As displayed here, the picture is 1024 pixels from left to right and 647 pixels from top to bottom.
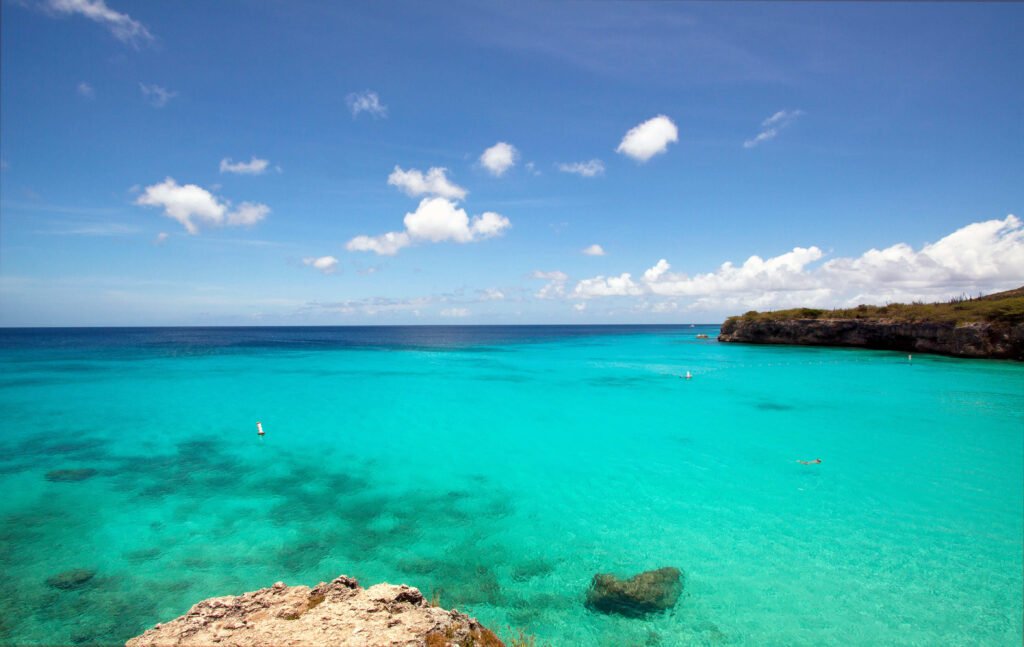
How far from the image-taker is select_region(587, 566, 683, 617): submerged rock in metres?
9.17

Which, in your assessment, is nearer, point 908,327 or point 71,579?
point 71,579

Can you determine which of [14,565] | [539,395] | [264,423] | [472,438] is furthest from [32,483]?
[539,395]

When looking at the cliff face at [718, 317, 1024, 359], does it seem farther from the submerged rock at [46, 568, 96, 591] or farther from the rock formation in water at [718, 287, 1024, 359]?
the submerged rock at [46, 568, 96, 591]

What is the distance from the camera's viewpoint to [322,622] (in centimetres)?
521

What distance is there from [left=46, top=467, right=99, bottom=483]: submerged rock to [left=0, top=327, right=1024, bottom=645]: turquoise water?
16.3 inches

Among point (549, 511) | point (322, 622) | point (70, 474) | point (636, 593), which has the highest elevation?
point (322, 622)

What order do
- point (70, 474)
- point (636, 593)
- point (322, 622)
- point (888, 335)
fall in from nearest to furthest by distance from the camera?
point (322, 622), point (636, 593), point (70, 474), point (888, 335)

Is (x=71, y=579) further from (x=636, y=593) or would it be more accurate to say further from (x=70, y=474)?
(x=636, y=593)

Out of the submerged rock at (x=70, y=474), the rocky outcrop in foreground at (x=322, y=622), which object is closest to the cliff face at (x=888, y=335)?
the rocky outcrop in foreground at (x=322, y=622)

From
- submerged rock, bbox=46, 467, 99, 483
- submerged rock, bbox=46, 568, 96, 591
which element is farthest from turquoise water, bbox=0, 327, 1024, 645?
submerged rock, bbox=46, 467, 99, 483

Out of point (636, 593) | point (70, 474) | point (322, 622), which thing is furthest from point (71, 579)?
point (636, 593)

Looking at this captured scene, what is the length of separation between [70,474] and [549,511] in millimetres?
19234

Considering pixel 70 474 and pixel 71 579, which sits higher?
pixel 70 474

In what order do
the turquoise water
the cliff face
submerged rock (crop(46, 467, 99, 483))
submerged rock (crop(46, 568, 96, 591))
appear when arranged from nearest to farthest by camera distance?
1. the turquoise water
2. submerged rock (crop(46, 568, 96, 591))
3. submerged rock (crop(46, 467, 99, 483))
4. the cliff face
